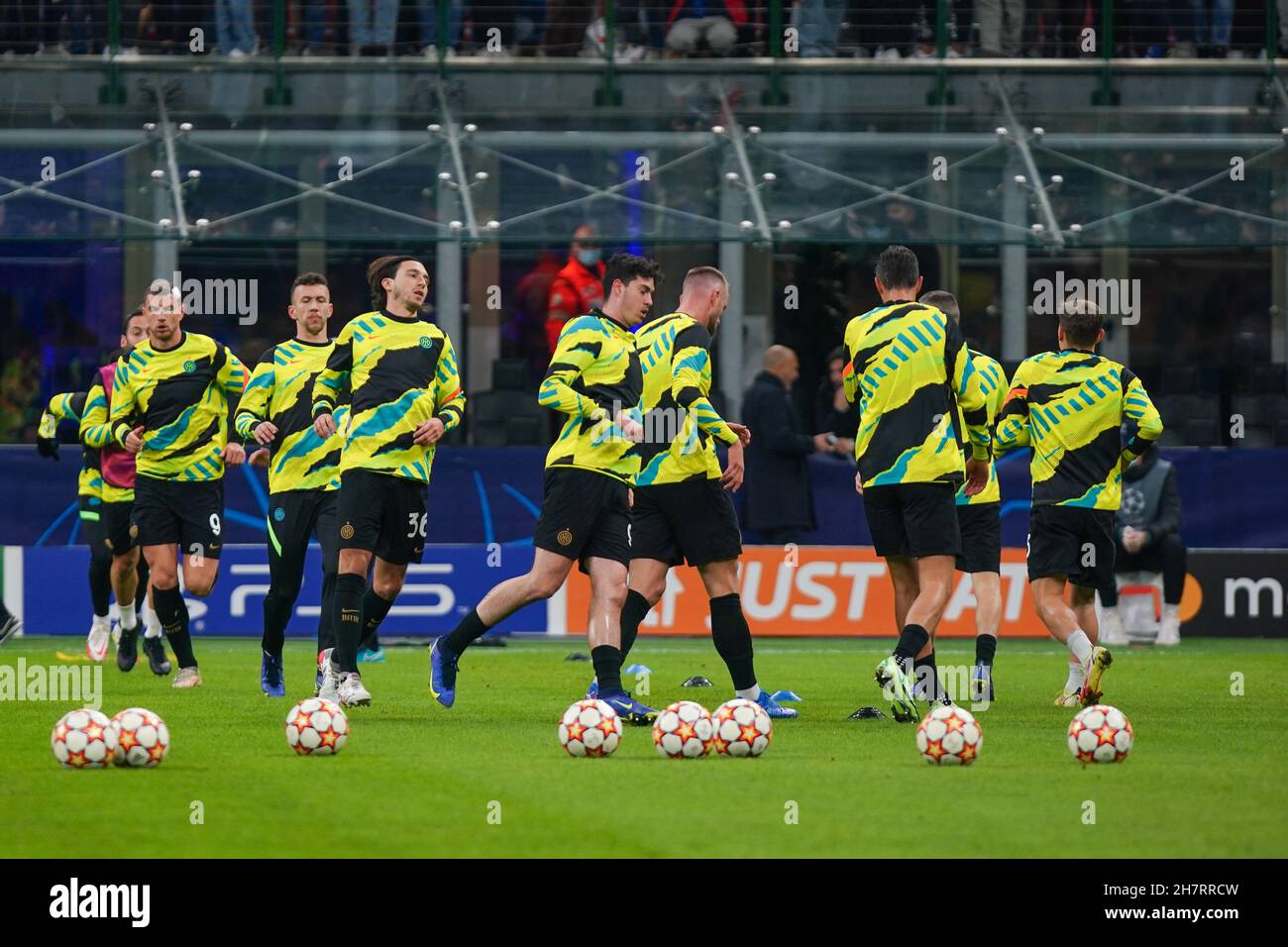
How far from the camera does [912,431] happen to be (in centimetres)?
1099

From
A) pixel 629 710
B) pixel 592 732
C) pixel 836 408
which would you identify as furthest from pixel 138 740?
pixel 836 408

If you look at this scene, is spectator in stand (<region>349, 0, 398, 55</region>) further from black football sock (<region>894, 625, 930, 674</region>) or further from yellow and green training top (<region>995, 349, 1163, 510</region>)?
black football sock (<region>894, 625, 930, 674</region>)

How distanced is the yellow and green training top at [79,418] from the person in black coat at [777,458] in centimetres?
579

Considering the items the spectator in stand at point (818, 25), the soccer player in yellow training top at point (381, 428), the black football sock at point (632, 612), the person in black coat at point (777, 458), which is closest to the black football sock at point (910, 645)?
the black football sock at point (632, 612)

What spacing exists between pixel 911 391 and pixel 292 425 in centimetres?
367

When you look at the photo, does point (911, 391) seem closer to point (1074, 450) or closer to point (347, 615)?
point (1074, 450)

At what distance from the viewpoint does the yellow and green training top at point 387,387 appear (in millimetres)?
11273

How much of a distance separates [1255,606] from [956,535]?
8.75m

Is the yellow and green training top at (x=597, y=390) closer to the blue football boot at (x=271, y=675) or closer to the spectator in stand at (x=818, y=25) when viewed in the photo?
the blue football boot at (x=271, y=675)

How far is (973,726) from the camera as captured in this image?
9.00 meters

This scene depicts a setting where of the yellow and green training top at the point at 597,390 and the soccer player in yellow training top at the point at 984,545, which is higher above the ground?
the yellow and green training top at the point at 597,390

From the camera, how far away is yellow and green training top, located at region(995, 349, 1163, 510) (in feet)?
39.5
